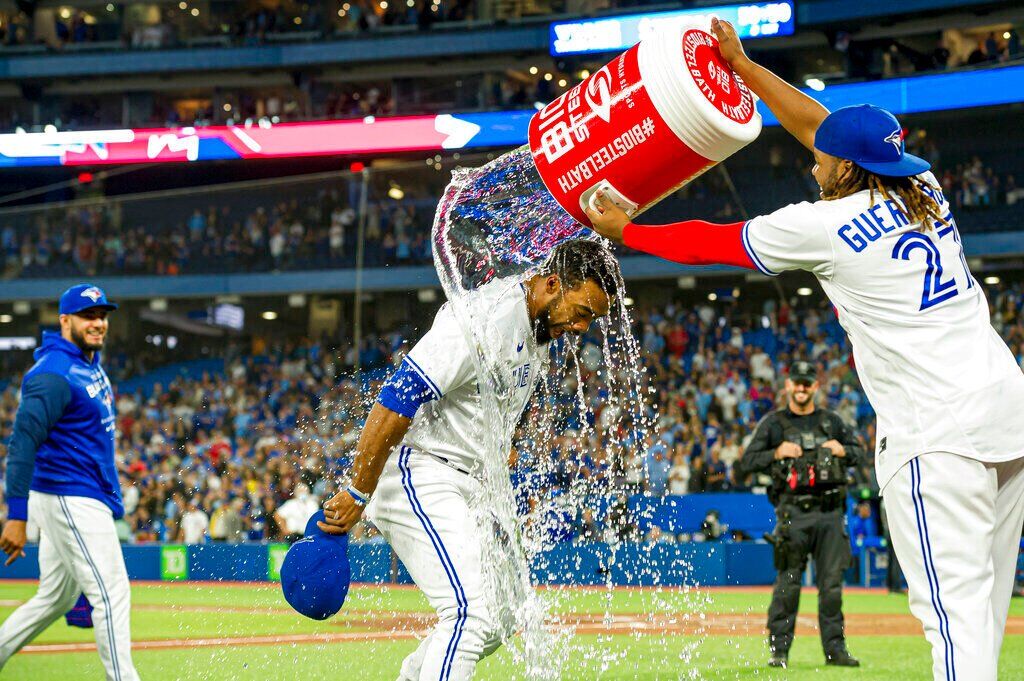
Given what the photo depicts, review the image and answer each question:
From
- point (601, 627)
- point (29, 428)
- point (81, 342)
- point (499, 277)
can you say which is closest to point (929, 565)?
point (499, 277)

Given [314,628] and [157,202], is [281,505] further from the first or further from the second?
[157,202]

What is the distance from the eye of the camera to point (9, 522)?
5.82 meters

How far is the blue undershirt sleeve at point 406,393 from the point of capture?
4125 mm

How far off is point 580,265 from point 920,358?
1.45m

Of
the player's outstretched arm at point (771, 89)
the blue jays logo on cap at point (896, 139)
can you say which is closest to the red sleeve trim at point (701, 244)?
the blue jays logo on cap at point (896, 139)

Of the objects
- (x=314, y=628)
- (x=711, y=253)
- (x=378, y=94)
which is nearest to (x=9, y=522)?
(x=711, y=253)

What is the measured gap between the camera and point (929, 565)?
3400 millimetres

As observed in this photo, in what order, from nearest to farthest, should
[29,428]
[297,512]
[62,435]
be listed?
[29,428], [62,435], [297,512]

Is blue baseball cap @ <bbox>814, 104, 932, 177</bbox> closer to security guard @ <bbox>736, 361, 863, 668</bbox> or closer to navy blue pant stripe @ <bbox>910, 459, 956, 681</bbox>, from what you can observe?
navy blue pant stripe @ <bbox>910, 459, 956, 681</bbox>

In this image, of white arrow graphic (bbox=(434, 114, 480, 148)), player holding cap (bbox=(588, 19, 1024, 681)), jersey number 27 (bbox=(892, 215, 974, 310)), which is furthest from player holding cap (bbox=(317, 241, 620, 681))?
white arrow graphic (bbox=(434, 114, 480, 148))

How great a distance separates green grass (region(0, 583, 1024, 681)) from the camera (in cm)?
740

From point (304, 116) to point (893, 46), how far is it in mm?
16866

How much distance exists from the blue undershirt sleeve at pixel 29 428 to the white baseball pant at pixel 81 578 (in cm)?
18

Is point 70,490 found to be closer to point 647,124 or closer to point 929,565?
point 647,124
